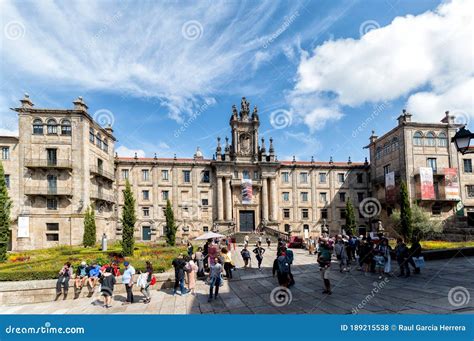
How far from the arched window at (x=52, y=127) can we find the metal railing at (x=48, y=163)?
3344 millimetres

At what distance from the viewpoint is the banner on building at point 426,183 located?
33281 mm

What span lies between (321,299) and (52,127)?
114 feet

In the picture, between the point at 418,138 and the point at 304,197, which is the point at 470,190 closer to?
the point at 418,138

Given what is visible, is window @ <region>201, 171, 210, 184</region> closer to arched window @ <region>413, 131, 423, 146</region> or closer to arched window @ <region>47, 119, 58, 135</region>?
arched window @ <region>47, 119, 58, 135</region>

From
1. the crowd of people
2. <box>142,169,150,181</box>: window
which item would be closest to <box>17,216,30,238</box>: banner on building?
<box>142,169,150,181</box>: window

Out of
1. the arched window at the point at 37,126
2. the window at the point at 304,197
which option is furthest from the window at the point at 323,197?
the arched window at the point at 37,126

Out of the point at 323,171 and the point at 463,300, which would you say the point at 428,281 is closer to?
the point at 463,300

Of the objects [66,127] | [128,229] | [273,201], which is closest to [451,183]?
[273,201]

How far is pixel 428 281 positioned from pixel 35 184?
37.1 meters

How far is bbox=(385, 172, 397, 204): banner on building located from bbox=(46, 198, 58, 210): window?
42593 mm

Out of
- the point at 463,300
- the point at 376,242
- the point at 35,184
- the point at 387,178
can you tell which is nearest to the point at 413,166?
the point at 387,178

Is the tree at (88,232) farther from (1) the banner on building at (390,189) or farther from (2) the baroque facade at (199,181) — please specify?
(1) the banner on building at (390,189)

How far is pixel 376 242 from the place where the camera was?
45.5 ft

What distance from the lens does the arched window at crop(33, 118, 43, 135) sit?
1219 inches
